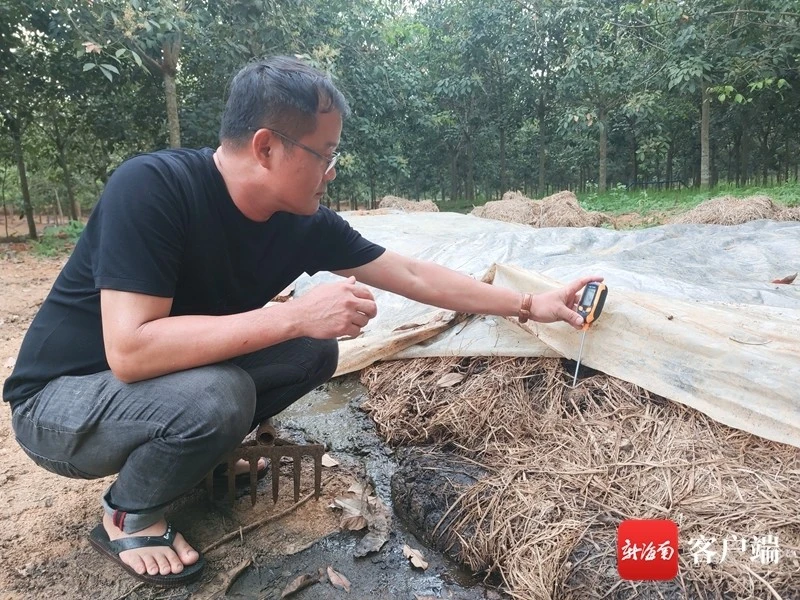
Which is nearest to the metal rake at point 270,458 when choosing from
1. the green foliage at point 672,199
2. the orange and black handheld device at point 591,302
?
the orange and black handheld device at point 591,302

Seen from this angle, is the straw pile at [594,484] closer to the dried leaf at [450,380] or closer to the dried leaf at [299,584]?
the dried leaf at [450,380]

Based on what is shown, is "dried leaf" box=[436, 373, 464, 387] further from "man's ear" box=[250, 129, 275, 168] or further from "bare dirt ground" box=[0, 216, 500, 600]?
"man's ear" box=[250, 129, 275, 168]

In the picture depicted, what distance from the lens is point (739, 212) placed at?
5.60 meters

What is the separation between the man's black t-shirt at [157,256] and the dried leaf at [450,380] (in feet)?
2.85

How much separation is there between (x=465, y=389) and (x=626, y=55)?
37.9 feet

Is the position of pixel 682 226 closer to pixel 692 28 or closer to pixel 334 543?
pixel 334 543

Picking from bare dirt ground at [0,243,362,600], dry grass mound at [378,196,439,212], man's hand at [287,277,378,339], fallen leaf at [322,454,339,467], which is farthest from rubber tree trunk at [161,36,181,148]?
man's hand at [287,277,378,339]

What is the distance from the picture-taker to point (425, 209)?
8.79m

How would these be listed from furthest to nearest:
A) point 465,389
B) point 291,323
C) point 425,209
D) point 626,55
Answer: point 626,55, point 425,209, point 465,389, point 291,323

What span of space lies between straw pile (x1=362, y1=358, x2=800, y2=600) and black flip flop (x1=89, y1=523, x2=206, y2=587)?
670 millimetres

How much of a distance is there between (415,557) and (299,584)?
0.32m

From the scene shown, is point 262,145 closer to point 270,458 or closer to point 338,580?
point 270,458

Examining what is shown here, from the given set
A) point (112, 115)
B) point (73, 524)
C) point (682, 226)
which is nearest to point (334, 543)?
point (73, 524)

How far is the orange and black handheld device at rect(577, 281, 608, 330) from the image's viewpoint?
180cm
